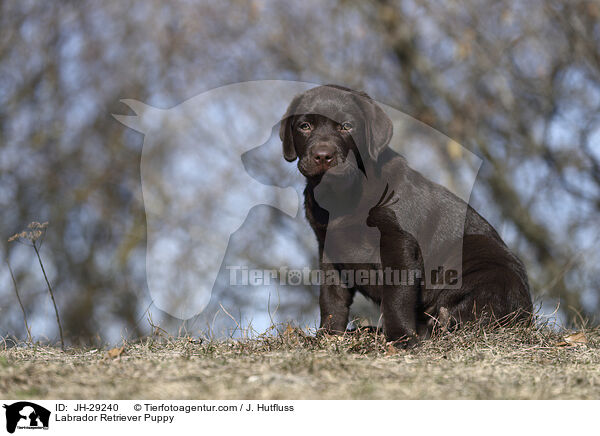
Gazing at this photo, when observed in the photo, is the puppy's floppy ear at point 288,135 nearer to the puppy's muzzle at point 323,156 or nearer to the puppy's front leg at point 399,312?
the puppy's muzzle at point 323,156

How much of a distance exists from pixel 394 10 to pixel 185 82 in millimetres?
3987

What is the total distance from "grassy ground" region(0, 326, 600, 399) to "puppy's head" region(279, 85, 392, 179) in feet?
3.81

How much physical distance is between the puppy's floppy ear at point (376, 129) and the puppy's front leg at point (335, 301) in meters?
0.88

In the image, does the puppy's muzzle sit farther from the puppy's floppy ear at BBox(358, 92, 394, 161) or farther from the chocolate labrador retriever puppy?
the puppy's floppy ear at BBox(358, 92, 394, 161)

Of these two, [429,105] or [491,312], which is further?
[429,105]

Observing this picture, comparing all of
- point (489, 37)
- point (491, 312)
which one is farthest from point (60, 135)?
point (491, 312)

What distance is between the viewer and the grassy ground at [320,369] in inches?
110

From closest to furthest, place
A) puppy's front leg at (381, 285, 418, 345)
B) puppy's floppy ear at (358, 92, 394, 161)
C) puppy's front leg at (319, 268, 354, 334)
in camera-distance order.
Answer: puppy's front leg at (381, 285, 418, 345)
puppy's floppy ear at (358, 92, 394, 161)
puppy's front leg at (319, 268, 354, 334)

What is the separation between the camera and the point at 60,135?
42.4 feet

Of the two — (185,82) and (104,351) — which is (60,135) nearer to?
(185,82)

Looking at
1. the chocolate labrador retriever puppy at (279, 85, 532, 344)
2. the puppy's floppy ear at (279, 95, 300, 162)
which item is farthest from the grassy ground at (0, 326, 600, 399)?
the puppy's floppy ear at (279, 95, 300, 162)

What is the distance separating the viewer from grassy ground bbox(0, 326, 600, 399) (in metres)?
2.80
